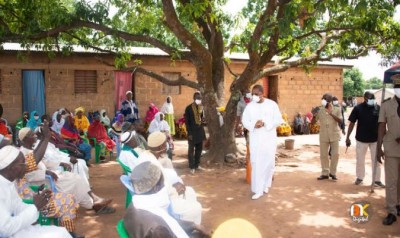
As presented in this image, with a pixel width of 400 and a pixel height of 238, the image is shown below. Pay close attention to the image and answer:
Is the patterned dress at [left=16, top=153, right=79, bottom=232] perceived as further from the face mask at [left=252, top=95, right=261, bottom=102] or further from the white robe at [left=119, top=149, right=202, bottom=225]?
the face mask at [left=252, top=95, right=261, bottom=102]

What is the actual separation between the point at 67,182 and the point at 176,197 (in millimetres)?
1727

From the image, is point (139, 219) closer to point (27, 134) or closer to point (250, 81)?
point (27, 134)

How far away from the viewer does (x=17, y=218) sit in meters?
2.70

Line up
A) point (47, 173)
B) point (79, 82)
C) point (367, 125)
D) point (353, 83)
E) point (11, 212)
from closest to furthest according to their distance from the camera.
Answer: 1. point (11, 212)
2. point (47, 173)
3. point (367, 125)
4. point (79, 82)
5. point (353, 83)

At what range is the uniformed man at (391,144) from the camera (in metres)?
4.82

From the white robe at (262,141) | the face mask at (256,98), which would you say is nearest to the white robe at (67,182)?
the white robe at (262,141)

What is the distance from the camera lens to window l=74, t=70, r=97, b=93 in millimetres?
13164

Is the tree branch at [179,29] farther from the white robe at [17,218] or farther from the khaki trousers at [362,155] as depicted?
the white robe at [17,218]

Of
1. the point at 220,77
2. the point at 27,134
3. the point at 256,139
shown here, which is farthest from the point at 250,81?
the point at 27,134

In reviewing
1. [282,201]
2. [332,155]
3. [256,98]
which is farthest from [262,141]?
[332,155]

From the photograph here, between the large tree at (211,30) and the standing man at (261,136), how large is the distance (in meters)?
1.25

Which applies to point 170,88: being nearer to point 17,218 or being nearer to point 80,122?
point 80,122

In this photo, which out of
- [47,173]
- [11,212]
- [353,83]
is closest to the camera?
[11,212]

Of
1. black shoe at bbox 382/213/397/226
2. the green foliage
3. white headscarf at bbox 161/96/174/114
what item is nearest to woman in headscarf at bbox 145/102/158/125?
white headscarf at bbox 161/96/174/114
